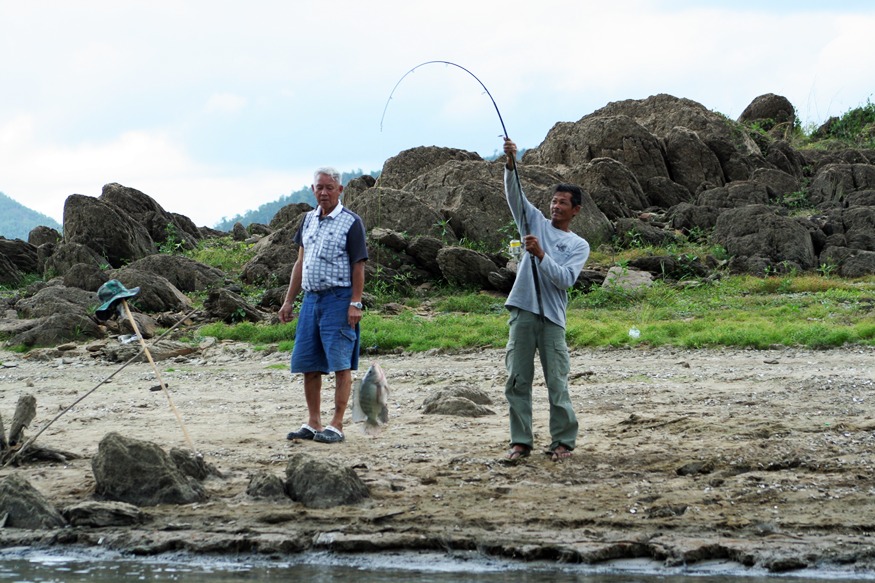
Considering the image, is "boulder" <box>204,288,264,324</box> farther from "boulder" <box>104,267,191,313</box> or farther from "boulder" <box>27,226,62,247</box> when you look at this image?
"boulder" <box>27,226,62,247</box>

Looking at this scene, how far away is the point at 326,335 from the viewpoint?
23.2 feet

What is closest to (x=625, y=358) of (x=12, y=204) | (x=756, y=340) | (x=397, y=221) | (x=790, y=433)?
(x=756, y=340)

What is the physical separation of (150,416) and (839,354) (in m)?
6.98

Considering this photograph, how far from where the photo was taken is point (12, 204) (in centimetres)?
8644

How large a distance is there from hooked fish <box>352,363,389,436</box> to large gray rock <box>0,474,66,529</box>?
195 centimetres

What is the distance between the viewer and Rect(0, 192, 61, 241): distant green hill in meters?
77.5

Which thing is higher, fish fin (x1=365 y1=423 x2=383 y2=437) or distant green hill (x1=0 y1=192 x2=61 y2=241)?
distant green hill (x1=0 y1=192 x2=61 y2=241)

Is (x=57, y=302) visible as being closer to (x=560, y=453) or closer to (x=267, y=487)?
(x=267, y=487)

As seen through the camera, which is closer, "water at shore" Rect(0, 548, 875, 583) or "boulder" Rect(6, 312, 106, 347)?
"water at shore" Rect(0, 548, 875, 583)

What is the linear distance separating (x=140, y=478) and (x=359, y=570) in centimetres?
156

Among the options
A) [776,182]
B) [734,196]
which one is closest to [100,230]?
[734,196]

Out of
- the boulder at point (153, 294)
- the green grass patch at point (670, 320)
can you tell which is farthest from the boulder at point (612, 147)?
the boulder at point (153, 294)

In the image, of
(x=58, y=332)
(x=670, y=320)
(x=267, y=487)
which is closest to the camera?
(x=267, y=487)

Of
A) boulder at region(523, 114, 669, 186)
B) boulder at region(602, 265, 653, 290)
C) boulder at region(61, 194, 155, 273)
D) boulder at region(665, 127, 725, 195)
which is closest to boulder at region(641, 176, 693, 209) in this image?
boulder at region(523, 114, 669, 186)
